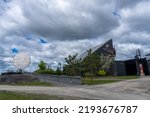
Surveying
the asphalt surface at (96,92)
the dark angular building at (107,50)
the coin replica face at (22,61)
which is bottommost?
the asphalt surface at (96,92)

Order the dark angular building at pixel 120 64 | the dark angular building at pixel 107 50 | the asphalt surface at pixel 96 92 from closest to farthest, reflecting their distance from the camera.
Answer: the asphalt surface at pixel 96 92, the dark angular building at pixel 107 50, the dark angular building at pixel 120 64

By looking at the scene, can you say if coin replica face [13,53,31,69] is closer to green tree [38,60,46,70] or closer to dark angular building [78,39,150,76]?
green tree [38,60,46,70]

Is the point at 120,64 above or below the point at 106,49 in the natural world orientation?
below

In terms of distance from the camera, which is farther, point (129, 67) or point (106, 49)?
point (129, 67)

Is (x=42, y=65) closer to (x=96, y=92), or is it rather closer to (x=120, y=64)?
(x=120, y=64)

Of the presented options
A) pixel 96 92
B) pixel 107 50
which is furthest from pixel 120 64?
pixel 96 92

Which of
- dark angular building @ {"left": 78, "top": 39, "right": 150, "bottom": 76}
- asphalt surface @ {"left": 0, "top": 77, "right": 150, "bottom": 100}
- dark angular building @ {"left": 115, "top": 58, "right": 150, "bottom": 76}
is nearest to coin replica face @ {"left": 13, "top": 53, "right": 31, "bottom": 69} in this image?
asphalt surface @ {"left": 0, "top": 77, "right": 150, "bottom": 100}

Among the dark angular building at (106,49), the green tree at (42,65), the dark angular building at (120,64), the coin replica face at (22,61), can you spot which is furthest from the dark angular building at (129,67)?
the coin replica face at (22,61)

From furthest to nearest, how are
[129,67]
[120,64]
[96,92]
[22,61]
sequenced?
[129,67], [120,64], [22,61], [96,92]

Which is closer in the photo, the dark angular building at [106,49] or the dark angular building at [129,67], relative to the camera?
the dark angular building at [106,49]

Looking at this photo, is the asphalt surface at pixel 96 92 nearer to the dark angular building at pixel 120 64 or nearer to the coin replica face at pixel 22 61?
the coin replica face at pixel 22 61

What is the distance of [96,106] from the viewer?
9.23m

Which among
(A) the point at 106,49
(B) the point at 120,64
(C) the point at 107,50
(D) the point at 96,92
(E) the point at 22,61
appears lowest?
(D) the point at 96,92

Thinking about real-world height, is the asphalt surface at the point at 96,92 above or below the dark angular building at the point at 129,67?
below
